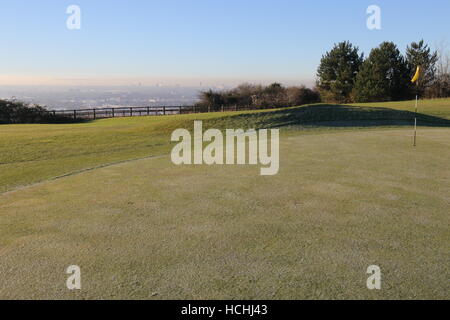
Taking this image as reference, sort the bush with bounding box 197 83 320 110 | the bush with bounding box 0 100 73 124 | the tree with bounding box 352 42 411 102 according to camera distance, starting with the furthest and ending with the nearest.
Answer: the tree with bounding box 352 42 411 102, the bush with bounding box 197 83 320 110, the bush with bounding box 0 100 73 124

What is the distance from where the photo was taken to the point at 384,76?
169ft

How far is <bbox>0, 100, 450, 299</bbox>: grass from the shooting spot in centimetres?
316

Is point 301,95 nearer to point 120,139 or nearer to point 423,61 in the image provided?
point 423,61

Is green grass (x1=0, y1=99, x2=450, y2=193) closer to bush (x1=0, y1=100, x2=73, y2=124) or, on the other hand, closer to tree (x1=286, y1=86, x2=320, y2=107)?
bush (x1=0, y1=100, x2=73, y2=124)

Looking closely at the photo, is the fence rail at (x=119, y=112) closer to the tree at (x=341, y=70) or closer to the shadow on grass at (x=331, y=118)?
the shadow on grass at (x=331, y=118)

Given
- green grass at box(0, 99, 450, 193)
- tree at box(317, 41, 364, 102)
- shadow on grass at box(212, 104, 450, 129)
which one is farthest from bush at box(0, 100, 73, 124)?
tree at box(317, 41, 364, 102)

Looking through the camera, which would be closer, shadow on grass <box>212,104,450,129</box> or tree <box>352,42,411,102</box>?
shadow on grass <box>212,104,450,129</box>

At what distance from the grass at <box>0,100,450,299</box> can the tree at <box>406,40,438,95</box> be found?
50.6 m

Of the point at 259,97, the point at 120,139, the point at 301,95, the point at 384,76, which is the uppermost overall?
the point at 384,76

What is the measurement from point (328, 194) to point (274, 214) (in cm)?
123

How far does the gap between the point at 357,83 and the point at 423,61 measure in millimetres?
11412

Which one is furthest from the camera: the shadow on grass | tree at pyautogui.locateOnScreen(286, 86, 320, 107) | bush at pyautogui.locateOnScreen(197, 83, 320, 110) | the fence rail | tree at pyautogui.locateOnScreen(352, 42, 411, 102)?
tree at pyautogui.locateOnScreen(352, 42, 411, 102)

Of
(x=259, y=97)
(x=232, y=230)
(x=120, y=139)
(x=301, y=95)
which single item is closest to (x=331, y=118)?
(x=120, y=139)

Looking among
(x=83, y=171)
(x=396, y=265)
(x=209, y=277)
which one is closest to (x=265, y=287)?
(x=209, y=277)
